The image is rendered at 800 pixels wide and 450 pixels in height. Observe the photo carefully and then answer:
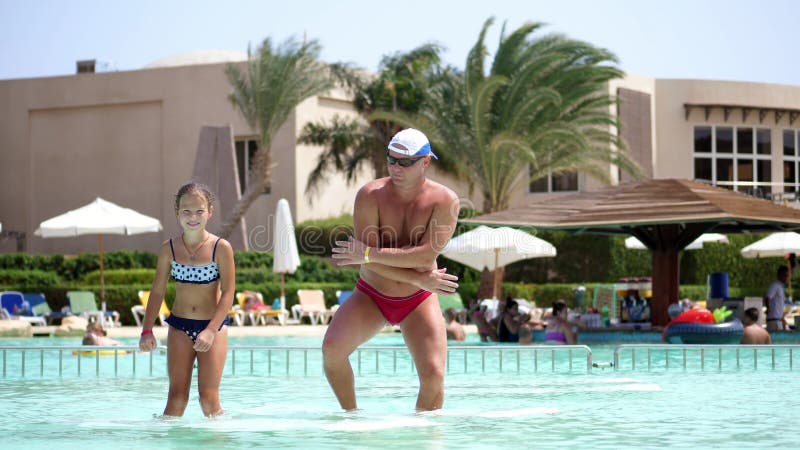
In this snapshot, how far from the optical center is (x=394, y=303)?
7070 mm

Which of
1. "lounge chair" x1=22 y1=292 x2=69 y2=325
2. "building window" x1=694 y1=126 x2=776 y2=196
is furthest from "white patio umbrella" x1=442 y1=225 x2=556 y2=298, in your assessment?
"building window" x1=694 y1=126 x2=776 y2=196

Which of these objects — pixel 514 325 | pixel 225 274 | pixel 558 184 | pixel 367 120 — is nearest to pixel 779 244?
pixel 514 325

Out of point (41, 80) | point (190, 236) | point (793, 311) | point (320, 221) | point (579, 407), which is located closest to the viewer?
point (190, 236)

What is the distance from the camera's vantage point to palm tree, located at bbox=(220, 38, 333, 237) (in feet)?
103

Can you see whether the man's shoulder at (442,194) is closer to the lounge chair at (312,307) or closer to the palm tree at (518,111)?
the lounge chair at (312,307)

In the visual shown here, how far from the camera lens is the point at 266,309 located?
935 inches

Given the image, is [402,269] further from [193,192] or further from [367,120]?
[367,120]

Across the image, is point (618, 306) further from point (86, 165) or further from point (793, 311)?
point (86, 165)

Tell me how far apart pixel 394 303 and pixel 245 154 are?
103 ft

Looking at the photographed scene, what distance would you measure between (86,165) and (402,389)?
101 feet

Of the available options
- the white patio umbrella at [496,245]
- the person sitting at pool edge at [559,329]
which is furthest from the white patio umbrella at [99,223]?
the person sitting at pool edge at [559,329]

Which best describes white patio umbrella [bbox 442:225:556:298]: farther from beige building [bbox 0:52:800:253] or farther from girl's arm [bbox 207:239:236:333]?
beige building [bbox 0:52:800:253]

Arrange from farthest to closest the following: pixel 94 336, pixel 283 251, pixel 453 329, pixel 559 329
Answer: pixel 283 251 → pixel 453 329 → pixel 559 329 → pixel 94 336

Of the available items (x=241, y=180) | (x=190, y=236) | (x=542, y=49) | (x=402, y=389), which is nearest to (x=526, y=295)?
(x=542, y=49)
